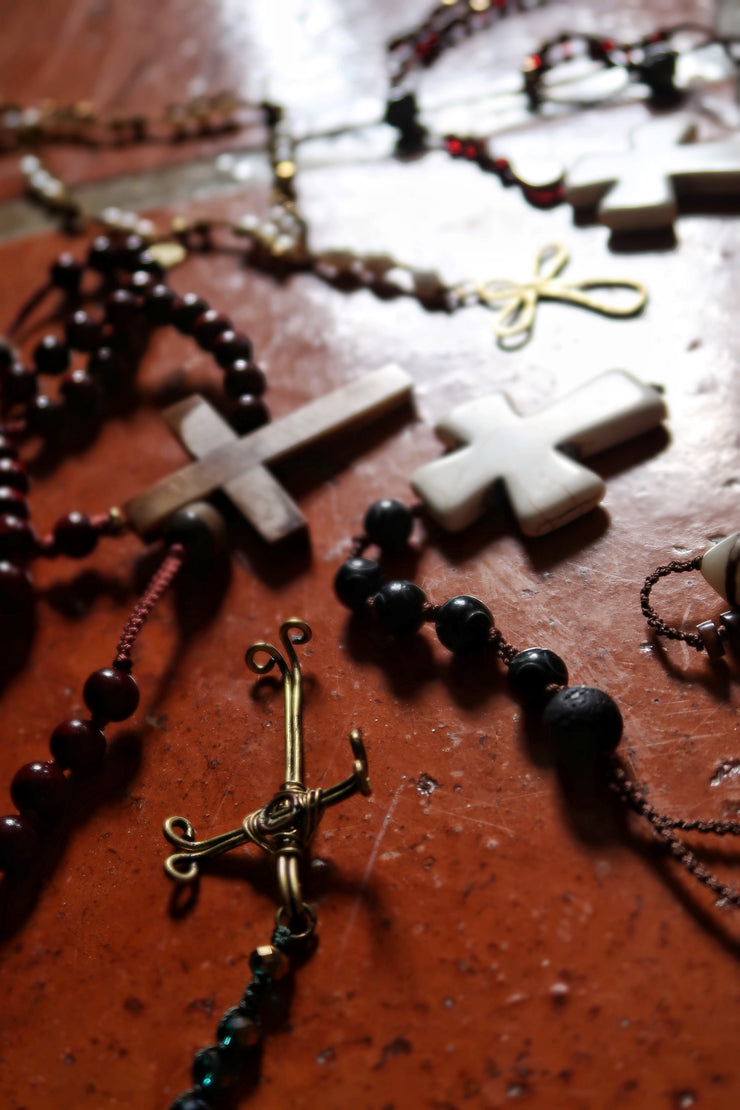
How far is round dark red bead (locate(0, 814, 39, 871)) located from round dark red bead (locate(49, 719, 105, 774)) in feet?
0.23

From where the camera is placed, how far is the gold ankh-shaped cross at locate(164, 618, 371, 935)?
76cm

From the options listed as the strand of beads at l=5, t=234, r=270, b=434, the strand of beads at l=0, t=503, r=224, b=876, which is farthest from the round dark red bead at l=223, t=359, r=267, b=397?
the strand of beads at l=0, t=503, r=224, b=876

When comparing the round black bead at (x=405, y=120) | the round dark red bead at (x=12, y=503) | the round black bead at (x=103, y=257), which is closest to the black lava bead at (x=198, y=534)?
the round dark red bead at (x=12, y=503)

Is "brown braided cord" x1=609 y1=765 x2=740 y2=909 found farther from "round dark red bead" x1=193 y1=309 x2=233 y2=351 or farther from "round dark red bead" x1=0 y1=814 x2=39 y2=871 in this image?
"round dark red bead" x1=193 y1=309 x2=233 y2=351

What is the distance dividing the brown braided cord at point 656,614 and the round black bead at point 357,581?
27cm

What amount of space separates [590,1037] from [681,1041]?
0.21 feet

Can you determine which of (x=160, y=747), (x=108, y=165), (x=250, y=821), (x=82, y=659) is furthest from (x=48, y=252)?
(x=250, y=821)

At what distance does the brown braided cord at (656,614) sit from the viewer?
857mm

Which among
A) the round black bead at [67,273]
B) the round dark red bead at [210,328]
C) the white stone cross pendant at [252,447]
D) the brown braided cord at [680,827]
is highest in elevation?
the round black bead at [67,273]

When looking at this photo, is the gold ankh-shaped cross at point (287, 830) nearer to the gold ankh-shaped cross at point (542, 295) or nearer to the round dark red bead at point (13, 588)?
the round dark red bead at point (13, 588)

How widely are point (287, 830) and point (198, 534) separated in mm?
382

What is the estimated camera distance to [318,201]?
1490 millimetres

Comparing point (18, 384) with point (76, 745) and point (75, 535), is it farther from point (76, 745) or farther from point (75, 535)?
point (76, 745)

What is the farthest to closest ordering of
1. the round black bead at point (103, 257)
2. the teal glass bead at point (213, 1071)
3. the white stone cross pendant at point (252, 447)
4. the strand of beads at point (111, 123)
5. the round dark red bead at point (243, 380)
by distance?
the strand of beads at point (111, 123), the round black bead at point (103, 257), the round dark red bead at point (243, 380), the white stone cross pendant at point (252, 447), the teal glass bead at point (213, 1071)
